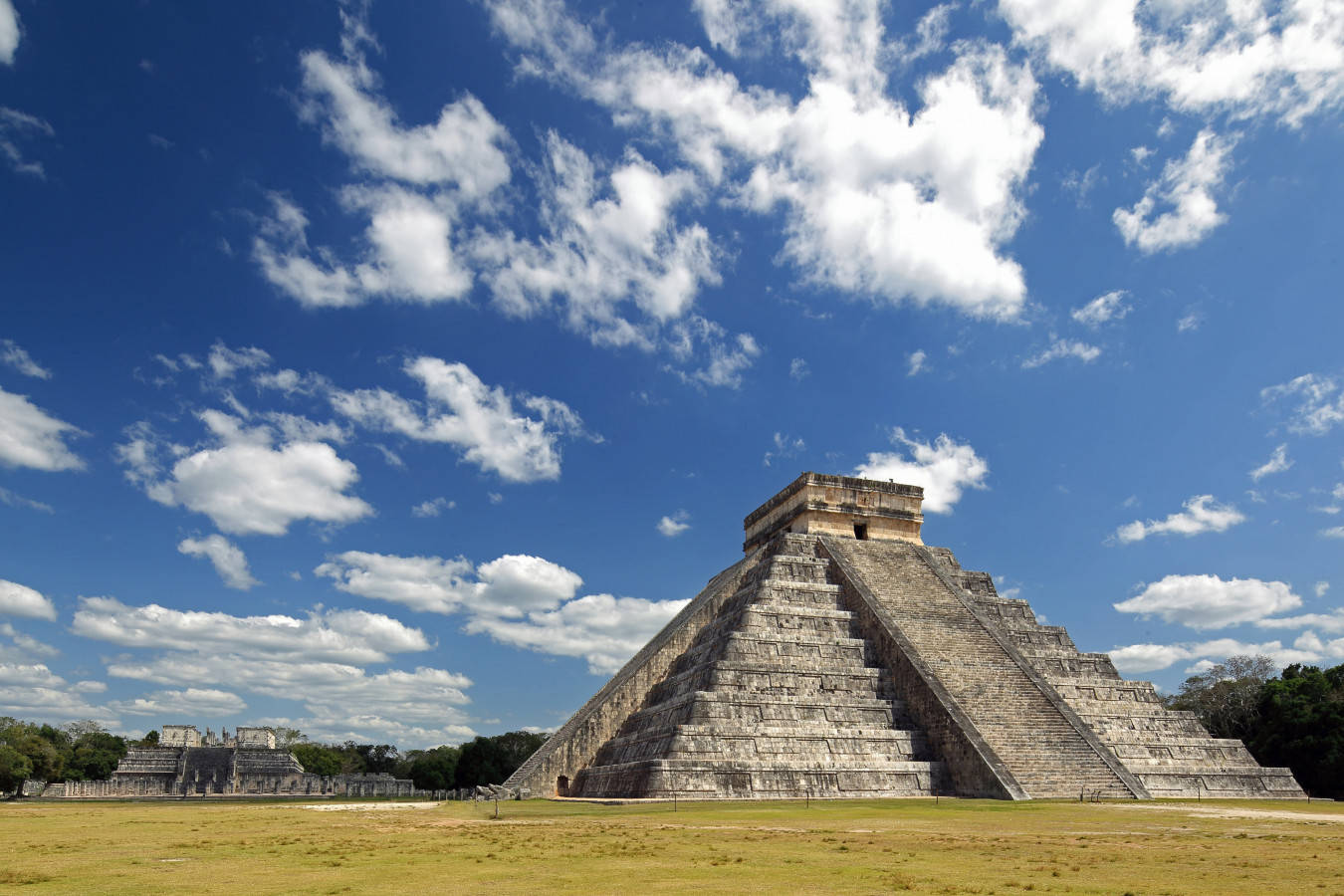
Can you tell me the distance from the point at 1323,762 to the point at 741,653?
688 inches

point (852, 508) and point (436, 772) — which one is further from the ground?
point (852, 508)

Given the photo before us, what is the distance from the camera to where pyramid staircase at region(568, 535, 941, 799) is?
62.2ft

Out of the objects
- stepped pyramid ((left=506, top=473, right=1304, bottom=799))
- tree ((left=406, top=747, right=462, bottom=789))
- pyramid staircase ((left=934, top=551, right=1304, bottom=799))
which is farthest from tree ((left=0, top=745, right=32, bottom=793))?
pyramid staircase ((left=934, top=551, right=1304, bottom=799))

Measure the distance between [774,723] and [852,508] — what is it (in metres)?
12.5

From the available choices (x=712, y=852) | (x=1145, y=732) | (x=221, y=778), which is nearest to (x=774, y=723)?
(x=1145, y=732)

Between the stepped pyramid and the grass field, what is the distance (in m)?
2.39

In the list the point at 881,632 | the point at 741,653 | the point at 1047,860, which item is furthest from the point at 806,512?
the point at 1047,860

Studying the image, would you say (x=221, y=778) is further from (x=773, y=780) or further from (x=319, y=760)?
(x=773, y=780)

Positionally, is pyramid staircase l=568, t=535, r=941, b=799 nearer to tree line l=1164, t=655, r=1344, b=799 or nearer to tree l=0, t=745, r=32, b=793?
tree line l=1164, t=655, r=1344, b=799

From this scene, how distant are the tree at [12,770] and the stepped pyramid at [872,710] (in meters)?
33.4

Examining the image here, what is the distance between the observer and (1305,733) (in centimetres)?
2739

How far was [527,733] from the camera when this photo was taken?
197ft

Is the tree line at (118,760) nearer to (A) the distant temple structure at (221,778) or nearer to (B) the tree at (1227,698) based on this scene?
(A) the distant temple structure at (221,778)

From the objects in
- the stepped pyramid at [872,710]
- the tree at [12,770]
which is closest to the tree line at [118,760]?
the tree at [12,770]
